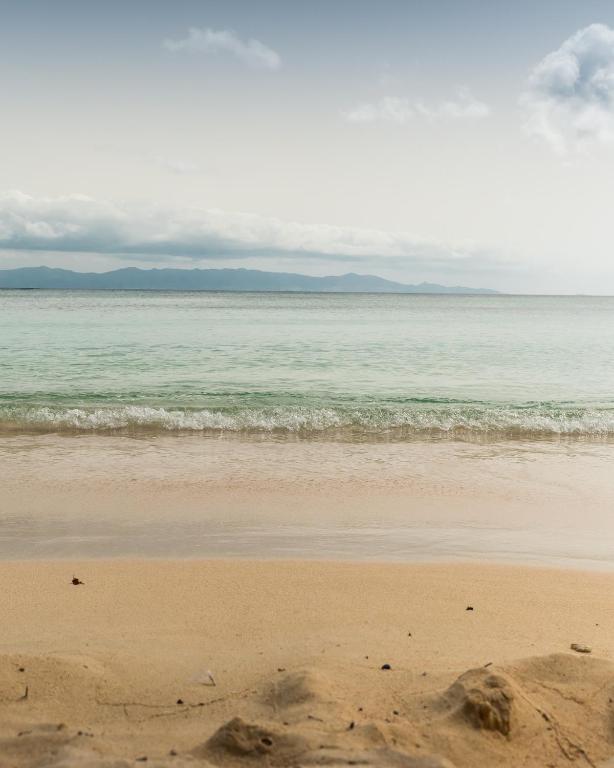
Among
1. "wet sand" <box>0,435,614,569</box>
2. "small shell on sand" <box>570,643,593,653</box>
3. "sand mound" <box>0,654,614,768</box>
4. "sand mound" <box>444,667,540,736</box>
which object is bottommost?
"wet sand" <box>0,435,614,569</box>

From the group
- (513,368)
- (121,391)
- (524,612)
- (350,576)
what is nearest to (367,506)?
(350,576)

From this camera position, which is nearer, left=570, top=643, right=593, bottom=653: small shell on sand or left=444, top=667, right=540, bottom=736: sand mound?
left=444, top=667, right=540, bottom=736: sand mound

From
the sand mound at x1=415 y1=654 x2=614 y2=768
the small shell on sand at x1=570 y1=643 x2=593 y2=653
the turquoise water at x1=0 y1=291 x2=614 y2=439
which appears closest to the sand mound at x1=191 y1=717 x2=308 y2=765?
the sand mound at x1=415 y1=654 x2=614 y2=768

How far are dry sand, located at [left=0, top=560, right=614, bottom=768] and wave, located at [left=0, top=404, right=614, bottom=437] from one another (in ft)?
25.4

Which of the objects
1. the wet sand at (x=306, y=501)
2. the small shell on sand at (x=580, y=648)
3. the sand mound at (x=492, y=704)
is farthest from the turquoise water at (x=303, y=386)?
the sand mound at (x=492, y=704)

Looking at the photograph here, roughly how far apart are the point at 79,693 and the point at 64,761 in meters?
0.71

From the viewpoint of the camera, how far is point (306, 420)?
1381cm

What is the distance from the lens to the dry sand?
283 cm

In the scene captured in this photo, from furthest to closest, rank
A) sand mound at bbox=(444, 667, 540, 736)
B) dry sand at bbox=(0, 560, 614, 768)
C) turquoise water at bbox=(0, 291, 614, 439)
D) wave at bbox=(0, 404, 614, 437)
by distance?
turquoise water at bbox=(0, 291, 614, 439), wave at bbox=(0, 404, 614, 437), sand mound at bbox=(444, 667, 540, 736), dry sand at bbox=(0, 560, 614, 768)

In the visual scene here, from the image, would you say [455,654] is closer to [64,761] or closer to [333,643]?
[333,643]

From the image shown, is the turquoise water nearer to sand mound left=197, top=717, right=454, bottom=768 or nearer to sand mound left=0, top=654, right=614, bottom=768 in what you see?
sand mound left=0, top=654, right=614, bottom=768

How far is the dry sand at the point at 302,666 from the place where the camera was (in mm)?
2828

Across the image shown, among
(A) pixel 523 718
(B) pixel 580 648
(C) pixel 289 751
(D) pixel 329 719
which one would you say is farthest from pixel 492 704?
(B) pixel 580 648

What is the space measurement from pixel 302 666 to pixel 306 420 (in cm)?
1013
